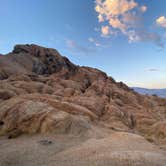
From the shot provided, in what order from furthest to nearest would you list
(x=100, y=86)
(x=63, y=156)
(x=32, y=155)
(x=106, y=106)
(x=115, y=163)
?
(x=100, y=86) < (x=106, y=106) < (x=32, y=155) < (x=63, y=156) < (x=115, y=163)

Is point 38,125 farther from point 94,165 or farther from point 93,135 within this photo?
point 94,165

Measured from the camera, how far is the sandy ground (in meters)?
12.7

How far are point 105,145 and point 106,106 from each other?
86.1 ft

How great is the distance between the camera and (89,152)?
15.2 meters

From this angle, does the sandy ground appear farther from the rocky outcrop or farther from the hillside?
the rocky outcrop

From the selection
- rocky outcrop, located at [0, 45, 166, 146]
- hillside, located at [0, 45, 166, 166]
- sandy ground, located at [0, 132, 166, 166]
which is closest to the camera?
sandy ground, located at [0, 132, 166, 166]

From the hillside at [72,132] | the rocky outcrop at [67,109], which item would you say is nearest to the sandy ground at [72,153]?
the hillside at [72,132]

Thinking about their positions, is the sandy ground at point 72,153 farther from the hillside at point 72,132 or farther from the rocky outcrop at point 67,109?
the rocky outcrop at point 67,109

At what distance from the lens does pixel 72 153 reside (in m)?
15.4

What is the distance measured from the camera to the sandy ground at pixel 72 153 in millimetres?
12656

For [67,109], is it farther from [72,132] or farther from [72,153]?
[72,153]

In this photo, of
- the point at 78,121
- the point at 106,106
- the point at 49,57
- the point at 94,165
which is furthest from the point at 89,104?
the point at 49,57

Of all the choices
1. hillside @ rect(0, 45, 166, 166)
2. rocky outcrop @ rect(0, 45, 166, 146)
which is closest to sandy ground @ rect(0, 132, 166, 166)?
hillside @ rect(0, 45, 166, 166)

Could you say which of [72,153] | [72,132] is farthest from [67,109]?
[72,153]
